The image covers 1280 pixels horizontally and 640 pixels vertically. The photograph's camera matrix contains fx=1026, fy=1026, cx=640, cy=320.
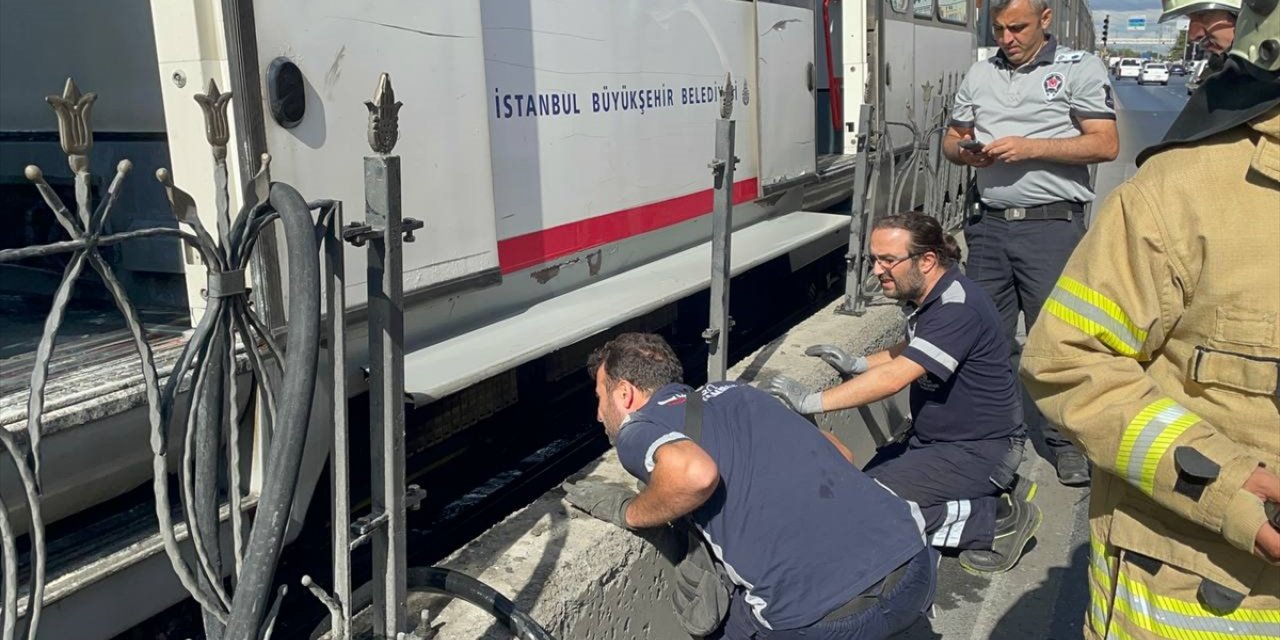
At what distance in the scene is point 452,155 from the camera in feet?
9.74

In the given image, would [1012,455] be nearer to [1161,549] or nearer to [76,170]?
[1161,549]

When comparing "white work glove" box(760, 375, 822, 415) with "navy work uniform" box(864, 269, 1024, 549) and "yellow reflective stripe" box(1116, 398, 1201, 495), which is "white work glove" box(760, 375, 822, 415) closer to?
Answer: "navy work uniform" box(864, 269, 1024, 549)

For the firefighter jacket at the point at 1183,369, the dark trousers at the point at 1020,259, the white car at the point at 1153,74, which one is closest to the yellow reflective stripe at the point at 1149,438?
the firefighter jacket at the point at 1183,369

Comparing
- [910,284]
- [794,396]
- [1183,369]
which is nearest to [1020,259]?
[910,284]

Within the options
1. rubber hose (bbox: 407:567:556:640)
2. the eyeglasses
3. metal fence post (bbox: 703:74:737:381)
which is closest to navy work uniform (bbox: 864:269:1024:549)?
the eyeglasses

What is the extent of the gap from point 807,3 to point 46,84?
12.5 ft

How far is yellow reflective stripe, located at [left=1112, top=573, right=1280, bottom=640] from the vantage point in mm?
1534

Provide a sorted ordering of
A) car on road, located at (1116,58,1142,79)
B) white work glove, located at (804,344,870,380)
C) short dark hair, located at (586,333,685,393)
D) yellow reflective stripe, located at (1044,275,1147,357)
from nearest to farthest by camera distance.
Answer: yellow reflective stripe, located at (1044,275,1147,357)
short dark hair, located at (586,333,685,393)
white work glove, located at (804,344,870,380)
car on road, located at (1116,58,1142,79)

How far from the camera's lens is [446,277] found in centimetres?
299

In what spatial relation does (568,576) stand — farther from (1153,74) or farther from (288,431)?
(1153,74)

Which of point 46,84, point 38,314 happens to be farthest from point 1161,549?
point 46,84

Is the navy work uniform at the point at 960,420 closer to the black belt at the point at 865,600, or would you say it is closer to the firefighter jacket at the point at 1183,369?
the black belt at the point at 865,600

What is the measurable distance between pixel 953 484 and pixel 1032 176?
1433 millimetres

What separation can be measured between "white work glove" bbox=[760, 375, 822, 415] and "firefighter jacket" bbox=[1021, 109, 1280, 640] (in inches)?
59.5
